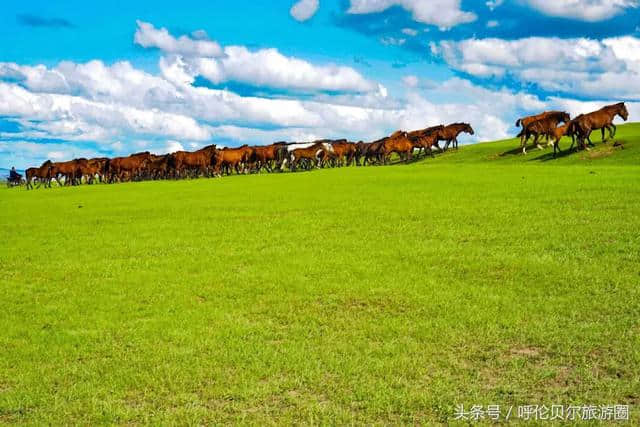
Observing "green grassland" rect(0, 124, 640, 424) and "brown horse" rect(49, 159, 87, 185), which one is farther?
"brown horse" rect(49, 159, 87, 185)

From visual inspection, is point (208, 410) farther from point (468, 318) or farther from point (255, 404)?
point (468, 318)

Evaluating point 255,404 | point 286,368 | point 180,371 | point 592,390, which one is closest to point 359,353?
point 286,368

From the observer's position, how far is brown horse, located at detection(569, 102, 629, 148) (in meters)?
36.2

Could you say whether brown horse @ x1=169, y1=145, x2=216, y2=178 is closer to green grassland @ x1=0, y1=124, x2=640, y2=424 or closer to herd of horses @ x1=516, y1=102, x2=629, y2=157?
herd of horses @ x1=516, y1=102, x2=629, y2=157

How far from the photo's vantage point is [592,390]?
601cm

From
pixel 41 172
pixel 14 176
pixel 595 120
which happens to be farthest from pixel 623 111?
pixel 14 176

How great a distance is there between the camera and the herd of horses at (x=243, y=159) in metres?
52.7

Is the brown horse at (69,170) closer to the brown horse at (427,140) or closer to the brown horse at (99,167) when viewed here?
the brown horse at (99,167)

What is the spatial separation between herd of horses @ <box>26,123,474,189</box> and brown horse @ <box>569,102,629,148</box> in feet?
57.1

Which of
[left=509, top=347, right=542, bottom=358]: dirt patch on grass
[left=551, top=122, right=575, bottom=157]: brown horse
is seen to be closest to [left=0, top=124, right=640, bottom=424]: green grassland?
[left=509, top=347, right=542, bottom=358]: dirt patch on grass

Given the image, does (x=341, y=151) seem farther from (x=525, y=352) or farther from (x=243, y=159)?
(x=525, y=352)

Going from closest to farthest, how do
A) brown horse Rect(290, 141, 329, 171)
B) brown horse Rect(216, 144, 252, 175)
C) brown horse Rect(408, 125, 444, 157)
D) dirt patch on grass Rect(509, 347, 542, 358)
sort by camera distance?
dirt patch on grass Rect(509, 347, 542, 358) → brown horse Rect(216, 144, 252, 175) → brown horse Rect(408, 125, 444, 157) → brown horse Rect(290, 141, 329, 171)

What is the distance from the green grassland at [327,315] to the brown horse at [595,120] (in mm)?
20472

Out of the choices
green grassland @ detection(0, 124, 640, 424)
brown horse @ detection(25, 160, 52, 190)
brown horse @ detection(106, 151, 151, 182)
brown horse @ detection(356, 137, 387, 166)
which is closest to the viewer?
green grassland @ detection(0, 124, 640, 424)
